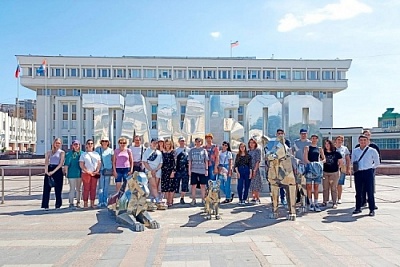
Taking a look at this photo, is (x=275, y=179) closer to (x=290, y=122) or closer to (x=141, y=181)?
(x=141, y=181)

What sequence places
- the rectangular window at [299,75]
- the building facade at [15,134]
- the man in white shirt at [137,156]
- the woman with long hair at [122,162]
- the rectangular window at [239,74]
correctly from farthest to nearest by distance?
1. the building facade at [15,134]
2. the rectangular window at [299,75]
3. the rectangular window at [239,74]
4. the man in white shirt at [137,156]
5. the woman with long hair at [122,162]

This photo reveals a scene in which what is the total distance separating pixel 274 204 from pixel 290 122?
7.20 meters

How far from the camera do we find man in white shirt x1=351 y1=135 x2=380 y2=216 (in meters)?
8.98

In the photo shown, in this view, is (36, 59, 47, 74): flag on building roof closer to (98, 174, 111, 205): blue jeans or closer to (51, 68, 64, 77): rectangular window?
(51, 68, 64, 77): rectangular window

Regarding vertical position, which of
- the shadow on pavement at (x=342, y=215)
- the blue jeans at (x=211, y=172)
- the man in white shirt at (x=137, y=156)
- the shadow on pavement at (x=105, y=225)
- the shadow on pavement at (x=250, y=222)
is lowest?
the shadow on pavement at (x=342, y=215)

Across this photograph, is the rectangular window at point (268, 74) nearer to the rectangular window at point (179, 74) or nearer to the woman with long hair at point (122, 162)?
the rectangular window at point (179, 74)

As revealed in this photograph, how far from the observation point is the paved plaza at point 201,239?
5.57 meters

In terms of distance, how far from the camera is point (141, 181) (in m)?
7.82

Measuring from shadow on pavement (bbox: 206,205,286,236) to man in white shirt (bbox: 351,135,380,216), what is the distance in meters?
2.28

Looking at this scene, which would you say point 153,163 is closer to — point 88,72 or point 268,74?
point 88,72

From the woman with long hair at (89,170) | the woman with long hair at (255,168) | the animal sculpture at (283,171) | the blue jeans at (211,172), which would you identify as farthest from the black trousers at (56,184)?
the animal sculpture at (283,171)

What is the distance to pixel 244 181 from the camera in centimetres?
1016

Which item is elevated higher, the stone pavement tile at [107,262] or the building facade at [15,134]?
the building facade at [15,134]

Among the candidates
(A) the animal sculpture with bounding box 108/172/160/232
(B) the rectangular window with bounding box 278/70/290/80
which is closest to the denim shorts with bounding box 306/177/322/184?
(A) the animal sculpture with bounding box 108/172/160/232
